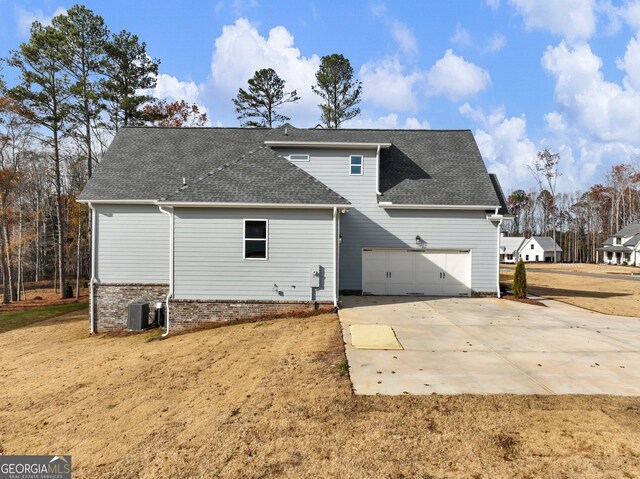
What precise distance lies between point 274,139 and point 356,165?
3.51 meters

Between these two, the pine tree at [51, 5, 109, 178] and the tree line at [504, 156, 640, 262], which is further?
the tree line at [504, 156, 640, 262]

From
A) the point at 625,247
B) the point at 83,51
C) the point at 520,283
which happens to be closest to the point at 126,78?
the point at 83,51

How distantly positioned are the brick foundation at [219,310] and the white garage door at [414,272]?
4360 millimetres

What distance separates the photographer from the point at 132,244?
1309 cm

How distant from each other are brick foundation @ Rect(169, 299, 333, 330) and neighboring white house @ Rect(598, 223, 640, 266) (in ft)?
209

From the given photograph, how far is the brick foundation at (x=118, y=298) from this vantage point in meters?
12.9

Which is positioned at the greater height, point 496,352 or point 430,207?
point 430,207

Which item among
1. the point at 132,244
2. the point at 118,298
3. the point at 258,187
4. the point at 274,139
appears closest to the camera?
the point at 258,187

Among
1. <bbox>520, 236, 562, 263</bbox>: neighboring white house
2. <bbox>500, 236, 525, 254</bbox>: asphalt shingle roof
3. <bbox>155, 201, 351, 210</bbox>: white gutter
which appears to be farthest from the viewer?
<bbox>500, 236, 525, 254</bbox>: asphalt shingle roof

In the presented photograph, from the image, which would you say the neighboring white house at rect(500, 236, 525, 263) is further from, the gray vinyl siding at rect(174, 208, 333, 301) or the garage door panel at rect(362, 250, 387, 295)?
the gray vinyl siding at rect(174, 208, 333, 301)

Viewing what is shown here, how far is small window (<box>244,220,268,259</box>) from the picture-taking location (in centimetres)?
1111

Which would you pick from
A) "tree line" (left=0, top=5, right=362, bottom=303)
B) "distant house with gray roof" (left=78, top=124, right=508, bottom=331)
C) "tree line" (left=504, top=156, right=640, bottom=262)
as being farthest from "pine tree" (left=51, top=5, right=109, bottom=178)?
"tree line" (left=504, top=156, right=640, bottom=262)

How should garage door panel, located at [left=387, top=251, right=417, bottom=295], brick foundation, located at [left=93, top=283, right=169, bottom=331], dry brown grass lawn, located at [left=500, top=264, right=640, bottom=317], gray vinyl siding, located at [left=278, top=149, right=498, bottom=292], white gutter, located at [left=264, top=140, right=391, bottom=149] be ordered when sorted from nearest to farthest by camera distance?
brick foundation, located at [left=93, top=283, right=169, bottom=331] < dry brown grass lawn, located at [left=500, top=264, right=640, bottom=317] < white gutter, located at [left=264, top=140, right=391, bottom=149] < gray vinyl siding, located at [left=278, top=149, right=498, bottom=292] < garage door panel, located at [left=387, top=251, right=417, bottom=295]

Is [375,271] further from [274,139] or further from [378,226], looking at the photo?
[274,139]
